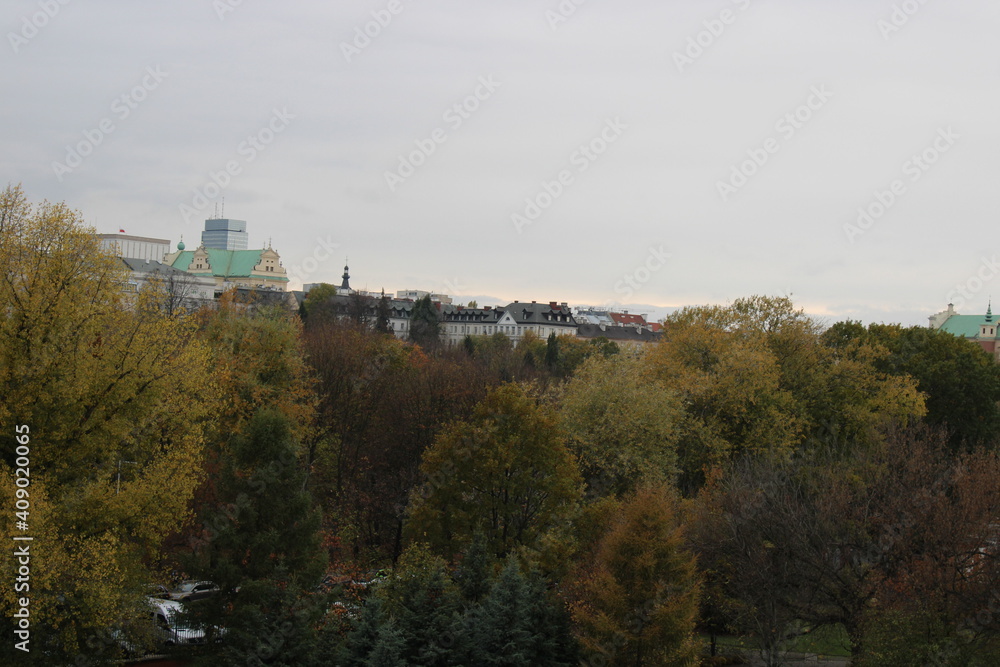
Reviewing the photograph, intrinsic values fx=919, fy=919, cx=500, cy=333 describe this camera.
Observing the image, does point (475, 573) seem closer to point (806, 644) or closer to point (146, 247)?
point (806, 644)

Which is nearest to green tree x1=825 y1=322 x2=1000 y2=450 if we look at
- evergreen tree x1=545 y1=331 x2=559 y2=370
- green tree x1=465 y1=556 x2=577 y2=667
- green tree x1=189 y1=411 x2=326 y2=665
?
green tree x1=465 y1=556 x2=577 y2=667

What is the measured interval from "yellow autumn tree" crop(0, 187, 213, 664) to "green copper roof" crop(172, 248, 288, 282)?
143m

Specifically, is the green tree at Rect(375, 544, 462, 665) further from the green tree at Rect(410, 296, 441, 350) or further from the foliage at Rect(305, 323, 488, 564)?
the green tree at Rect(410, 296, 441, 350)

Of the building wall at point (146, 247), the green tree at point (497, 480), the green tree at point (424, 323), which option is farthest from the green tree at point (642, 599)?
the building wall at point (146, 247)

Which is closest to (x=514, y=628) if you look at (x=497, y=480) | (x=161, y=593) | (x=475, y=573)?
(x=475, y=573)

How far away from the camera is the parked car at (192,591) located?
74.1 feet

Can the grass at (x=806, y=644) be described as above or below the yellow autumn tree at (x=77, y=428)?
below

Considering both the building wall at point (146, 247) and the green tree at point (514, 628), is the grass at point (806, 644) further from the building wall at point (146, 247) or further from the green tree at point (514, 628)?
the building wall at point (146, 247)

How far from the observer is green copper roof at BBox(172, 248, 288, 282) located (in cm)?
16150

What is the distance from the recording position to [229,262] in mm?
164125

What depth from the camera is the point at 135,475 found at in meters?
21.4

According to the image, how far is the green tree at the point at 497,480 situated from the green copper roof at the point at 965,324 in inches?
4939

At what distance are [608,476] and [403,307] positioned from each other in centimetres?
11113

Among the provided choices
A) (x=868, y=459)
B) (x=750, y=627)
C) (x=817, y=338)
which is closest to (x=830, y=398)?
(x=817, y=338)
